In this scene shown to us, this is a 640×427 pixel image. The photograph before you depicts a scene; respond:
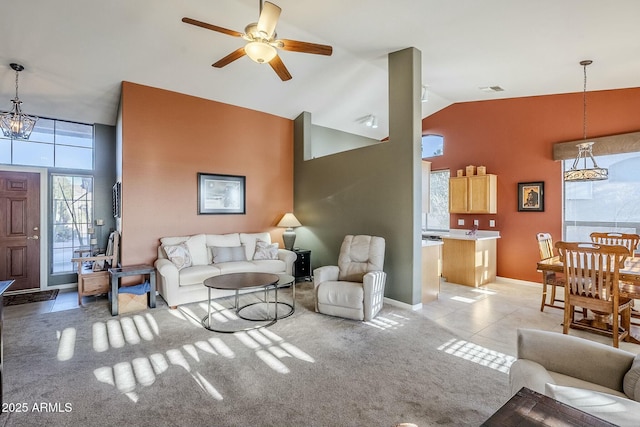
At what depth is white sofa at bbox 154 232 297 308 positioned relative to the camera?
4289 mm

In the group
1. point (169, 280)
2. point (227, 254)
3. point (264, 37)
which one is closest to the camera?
point (264, 37)

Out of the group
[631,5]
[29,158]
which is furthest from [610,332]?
[29,158]

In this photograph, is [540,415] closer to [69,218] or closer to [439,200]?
[439,200]

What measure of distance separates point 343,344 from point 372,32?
3760 mm

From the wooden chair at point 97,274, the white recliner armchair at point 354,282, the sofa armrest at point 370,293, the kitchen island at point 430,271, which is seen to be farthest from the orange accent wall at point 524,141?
the wooden chair at point 97,274

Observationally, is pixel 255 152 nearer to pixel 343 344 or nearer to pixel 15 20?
pixel 15 20

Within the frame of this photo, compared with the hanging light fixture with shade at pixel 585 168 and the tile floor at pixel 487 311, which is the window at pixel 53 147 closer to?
the tile floor at pixel 487 311

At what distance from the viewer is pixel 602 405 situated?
1.06 metres

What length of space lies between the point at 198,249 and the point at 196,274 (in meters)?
0.71

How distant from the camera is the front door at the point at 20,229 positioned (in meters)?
5.00

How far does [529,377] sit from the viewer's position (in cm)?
158

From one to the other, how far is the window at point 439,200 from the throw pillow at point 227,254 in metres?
4.46

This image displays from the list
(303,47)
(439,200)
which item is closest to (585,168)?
(439,200)

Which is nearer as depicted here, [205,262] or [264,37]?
[264,37]
